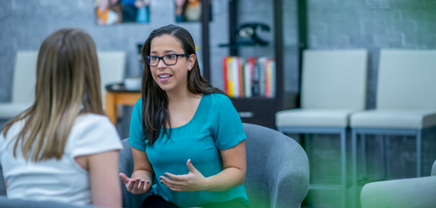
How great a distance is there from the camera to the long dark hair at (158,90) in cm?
138

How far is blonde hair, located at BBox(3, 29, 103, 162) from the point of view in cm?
89

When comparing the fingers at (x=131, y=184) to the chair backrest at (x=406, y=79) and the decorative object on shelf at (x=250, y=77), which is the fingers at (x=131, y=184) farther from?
the chair backrest at (x=406, y=79)

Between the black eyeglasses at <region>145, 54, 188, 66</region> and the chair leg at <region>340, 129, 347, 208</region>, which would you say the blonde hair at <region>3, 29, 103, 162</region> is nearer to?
the black eyeglasses at <region>145, 54, 188, 66</region>

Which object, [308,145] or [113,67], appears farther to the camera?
[113,67]

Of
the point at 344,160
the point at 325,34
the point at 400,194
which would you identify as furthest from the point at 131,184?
the point at 325,34

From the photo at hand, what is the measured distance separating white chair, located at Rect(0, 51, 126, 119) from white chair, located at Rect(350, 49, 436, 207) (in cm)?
206

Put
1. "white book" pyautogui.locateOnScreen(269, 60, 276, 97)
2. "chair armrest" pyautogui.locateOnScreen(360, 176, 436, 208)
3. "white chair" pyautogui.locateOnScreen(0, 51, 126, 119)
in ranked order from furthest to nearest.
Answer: "white chair" pyautogui.locateOnScreen(0, 51, 126, 119) → "white book" pyautogui.locateOnScreen(269, 60, 276, 97) → "chair armrest" pyautogui.locateOnScreen(360, 176, 436, 208)

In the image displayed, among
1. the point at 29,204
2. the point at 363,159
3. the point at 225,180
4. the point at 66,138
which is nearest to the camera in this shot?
the point at 29,204

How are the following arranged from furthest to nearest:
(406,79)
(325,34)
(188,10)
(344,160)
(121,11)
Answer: (121,11) < (188,10) < (325,34) < (406,79) < (344,160)

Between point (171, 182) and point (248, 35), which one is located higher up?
point (248, 35)

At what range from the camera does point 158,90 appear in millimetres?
1456

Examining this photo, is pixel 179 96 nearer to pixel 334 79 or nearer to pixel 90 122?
pixel 90 122

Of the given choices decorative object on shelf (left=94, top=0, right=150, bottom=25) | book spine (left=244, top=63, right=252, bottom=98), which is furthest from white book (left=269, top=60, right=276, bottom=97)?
decorative object on shelf (left=94, top=0, right=150, bottom=25)

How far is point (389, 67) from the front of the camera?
308 centimetres
